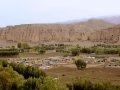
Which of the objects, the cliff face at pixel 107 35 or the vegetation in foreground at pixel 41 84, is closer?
the vegetation in foreground at pixel 41 84

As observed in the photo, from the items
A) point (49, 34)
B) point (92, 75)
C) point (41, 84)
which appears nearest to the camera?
point (41, 84)

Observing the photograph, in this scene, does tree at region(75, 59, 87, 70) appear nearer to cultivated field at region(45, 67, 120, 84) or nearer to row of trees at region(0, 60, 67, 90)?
cultivated field at region(45, 67, 120, 84)

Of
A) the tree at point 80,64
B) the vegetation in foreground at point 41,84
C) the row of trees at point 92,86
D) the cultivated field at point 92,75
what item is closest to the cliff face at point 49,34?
the tree at point 80,64

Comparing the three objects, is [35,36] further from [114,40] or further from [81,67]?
[81,67]

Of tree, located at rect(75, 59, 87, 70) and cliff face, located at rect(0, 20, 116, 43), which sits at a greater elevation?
cliff face, located at rect(0, 20, 116, 43)

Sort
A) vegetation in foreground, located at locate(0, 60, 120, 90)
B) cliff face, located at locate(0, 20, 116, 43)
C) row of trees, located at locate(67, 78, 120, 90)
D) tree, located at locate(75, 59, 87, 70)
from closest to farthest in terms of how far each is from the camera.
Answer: vegetation in foreground, located at locate(0, 60, 120, 90), row of trees, located at locate(67, 78, 120, 90), tree, located at locate(75, 59, 87, 70), cliff face, located at locate(0, 20, 116, 43)

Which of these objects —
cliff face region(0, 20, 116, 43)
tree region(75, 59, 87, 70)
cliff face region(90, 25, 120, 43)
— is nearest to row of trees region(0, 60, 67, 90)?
tree region(75, 59, 87, 70)

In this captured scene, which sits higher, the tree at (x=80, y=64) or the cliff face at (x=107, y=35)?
the cliff face at (x=107, y=35)

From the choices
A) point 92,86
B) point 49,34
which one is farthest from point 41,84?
point 49,34

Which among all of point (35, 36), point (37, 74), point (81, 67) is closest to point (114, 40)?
point (35, 36)

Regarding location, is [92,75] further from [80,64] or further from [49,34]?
[49,34]

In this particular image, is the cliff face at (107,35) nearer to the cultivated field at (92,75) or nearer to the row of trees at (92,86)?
the cultivated field at (92,75)

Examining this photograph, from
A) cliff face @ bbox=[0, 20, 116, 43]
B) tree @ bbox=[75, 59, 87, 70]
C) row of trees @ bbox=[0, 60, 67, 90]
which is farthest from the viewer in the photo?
cliff face @ bbox=[0, 20, 116, 43]
